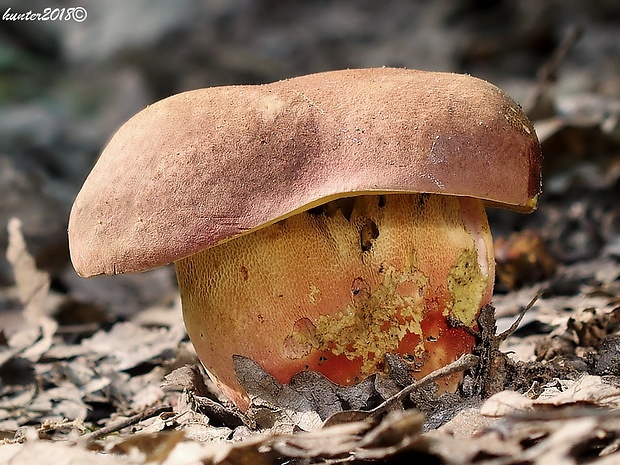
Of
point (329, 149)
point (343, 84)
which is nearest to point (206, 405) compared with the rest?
point (329, 149)

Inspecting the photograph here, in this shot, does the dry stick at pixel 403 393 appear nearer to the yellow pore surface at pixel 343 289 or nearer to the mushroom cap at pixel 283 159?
the yellow pore surface at pixel 343 289

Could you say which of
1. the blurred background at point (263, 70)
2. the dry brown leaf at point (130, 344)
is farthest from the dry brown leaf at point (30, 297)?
the blurred background at point (263, 70)

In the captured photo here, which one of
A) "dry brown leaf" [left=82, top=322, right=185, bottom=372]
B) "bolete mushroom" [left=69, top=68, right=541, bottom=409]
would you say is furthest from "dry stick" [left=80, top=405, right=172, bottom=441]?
"dry brown leaf" [left=82, top=322, right=185, bottom=372]

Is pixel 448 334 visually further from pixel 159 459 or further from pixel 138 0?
pixel 138 0

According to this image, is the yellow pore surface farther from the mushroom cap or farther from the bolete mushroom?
the mushroom cap

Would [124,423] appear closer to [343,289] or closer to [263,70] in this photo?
[343,289]

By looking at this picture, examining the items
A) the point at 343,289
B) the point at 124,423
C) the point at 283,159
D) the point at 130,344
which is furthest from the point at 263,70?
the point at 283,159
